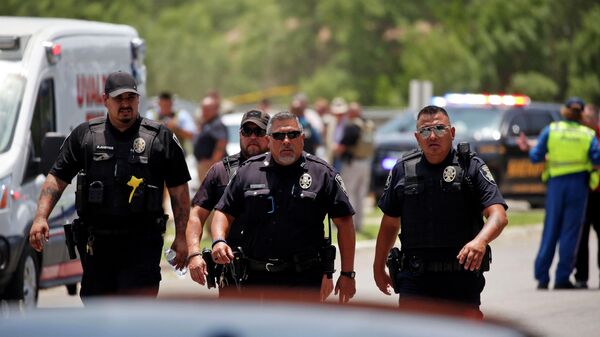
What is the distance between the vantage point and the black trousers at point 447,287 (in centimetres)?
741

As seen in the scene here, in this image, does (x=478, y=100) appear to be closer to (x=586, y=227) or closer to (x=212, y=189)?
(x=586, y=227)

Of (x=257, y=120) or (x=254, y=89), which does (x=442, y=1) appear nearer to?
(x=254, y=89)

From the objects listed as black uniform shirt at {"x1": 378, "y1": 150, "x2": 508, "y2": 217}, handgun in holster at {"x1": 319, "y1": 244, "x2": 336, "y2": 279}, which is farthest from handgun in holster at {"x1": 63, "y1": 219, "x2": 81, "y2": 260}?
black uniform shirt at {"x1": 378, "y1": 150, "x2": 508, "y2": 217}

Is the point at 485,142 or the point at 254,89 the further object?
the point at 254,89

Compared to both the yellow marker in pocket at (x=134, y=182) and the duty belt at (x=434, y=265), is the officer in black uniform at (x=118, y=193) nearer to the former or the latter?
the yellow marker in pocket at (x=134, y=182)

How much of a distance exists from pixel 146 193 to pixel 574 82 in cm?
5879

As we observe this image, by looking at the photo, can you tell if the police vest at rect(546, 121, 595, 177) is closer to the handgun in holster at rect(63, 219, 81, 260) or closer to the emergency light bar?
the handgun in holster at rect(63, 219, 81, 260)

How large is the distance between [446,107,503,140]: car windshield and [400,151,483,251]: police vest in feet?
51.7

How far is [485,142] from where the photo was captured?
23250 millimetres

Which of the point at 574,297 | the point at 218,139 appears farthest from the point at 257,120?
the point at 218,139

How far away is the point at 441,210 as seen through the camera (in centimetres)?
738

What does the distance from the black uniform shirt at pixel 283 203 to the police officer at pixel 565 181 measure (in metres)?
6.09

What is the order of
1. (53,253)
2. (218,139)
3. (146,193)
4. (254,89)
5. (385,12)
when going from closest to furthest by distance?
(146,193)
(53,253)
(218,139)
(385,12)
(254,89)

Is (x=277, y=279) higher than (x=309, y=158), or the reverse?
(x=309, y=158)
